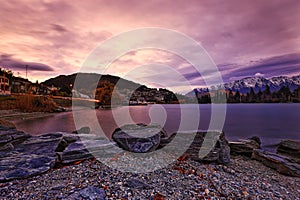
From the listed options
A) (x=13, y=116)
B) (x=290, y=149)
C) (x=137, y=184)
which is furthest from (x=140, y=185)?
(x=13, y=116)

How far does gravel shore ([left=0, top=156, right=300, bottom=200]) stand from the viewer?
3406mm

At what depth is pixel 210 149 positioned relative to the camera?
575 centimetres

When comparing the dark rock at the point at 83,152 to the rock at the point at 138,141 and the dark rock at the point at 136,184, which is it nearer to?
the rock at the point at 138,141

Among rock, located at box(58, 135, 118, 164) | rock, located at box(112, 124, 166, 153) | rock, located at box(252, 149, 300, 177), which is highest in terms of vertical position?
rock, located at box(112, 124, 166, 153)

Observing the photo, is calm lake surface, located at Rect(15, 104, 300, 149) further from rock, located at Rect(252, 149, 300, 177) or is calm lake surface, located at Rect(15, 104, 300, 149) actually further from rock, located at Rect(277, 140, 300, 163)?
rock, located at Rect(252, 149, 300, 177)

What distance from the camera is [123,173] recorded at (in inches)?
168

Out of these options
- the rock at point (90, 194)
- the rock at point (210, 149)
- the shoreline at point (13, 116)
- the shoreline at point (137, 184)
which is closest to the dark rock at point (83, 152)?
the shoreline at point (137, 184)

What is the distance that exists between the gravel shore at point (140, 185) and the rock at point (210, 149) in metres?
0.60

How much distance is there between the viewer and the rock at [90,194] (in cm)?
307

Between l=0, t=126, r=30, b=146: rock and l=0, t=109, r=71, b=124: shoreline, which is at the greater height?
l=0, t=126, r=30, b=146: rock

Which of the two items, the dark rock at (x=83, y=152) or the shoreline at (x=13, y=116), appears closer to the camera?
the dark rock at (x=83, y=152)

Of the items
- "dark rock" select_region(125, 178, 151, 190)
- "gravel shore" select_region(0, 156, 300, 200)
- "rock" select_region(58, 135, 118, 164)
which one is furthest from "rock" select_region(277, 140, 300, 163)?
"rock" select_region(58, 135, 118, 164)

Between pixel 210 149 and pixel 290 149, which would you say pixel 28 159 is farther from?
pixel 290 149

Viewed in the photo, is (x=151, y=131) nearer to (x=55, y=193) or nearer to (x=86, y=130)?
(x=55, y=193)
